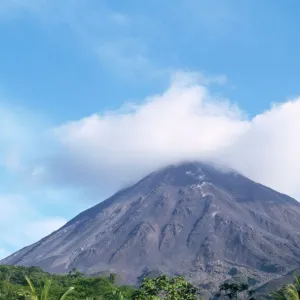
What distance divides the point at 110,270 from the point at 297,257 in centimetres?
7576

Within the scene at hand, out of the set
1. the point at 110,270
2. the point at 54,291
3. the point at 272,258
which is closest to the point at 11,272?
the point at 54,291

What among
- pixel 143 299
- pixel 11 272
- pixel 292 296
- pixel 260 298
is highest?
pixel 11 272

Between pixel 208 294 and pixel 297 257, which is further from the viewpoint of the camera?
pixel 297 257

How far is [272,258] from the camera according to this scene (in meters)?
197

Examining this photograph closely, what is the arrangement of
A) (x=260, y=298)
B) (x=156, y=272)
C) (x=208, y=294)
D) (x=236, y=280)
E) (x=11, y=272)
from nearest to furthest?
1. (x=11, y=272)
2. (x=260, y=298)
3. (x=208, y=294)
4. (x=236, y=280)
5. (x=156, y=272)

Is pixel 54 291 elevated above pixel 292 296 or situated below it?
above

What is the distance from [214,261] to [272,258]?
23339 millimetres

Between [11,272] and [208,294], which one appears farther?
[208,294]

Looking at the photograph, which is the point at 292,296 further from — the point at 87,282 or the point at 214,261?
the point at 214,261

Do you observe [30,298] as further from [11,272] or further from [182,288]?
[11,272]

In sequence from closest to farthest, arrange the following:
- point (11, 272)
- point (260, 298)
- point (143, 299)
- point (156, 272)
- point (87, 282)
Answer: point (143, 299), point (87, 282), point (11, 272), point (260, 298), point (156, 272)

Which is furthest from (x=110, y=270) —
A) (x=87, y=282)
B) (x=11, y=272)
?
(x=87, y=282)

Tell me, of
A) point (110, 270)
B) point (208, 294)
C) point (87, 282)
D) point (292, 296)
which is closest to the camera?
point (292, 296)

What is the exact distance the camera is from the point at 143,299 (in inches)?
833
